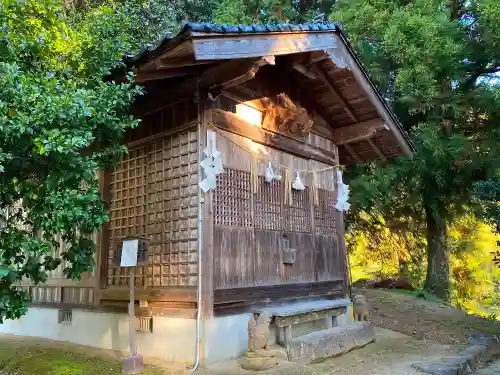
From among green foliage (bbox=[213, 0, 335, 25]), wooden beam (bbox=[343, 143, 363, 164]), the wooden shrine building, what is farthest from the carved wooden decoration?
green foliage (bbox=[213, 0, 335, 25])

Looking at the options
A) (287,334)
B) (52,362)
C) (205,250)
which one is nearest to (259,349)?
(287,334)

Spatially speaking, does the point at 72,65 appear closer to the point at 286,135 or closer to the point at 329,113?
the point at 286,135

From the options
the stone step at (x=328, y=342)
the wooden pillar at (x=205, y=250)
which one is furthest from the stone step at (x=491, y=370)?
the wooden pillar at (x=205, y=250)

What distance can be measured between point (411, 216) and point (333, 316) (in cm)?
848

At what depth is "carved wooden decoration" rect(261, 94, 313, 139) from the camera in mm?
8141

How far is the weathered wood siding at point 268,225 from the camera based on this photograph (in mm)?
6949

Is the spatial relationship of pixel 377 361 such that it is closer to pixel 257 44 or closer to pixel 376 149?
pixel 376 149

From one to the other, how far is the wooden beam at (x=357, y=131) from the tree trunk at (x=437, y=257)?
5766mm

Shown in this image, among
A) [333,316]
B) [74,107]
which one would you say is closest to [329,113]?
[333,316]

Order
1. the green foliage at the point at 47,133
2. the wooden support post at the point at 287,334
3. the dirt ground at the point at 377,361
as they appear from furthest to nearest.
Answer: the wooden support post at the point at 287,334 < the dirt ground at the point at 377,361 < the green foliage at the point at 47,133

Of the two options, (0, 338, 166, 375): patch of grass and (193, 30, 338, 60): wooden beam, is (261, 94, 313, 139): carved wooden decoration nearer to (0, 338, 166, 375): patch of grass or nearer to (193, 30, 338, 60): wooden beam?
(193, 30, 338, 60): wooden beam

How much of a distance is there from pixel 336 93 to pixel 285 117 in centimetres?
141

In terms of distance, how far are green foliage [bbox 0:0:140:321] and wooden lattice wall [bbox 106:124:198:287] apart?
1.43 metres

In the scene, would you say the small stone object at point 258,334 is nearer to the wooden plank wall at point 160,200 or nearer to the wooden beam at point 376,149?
the wooden plank wall at point 160,200
